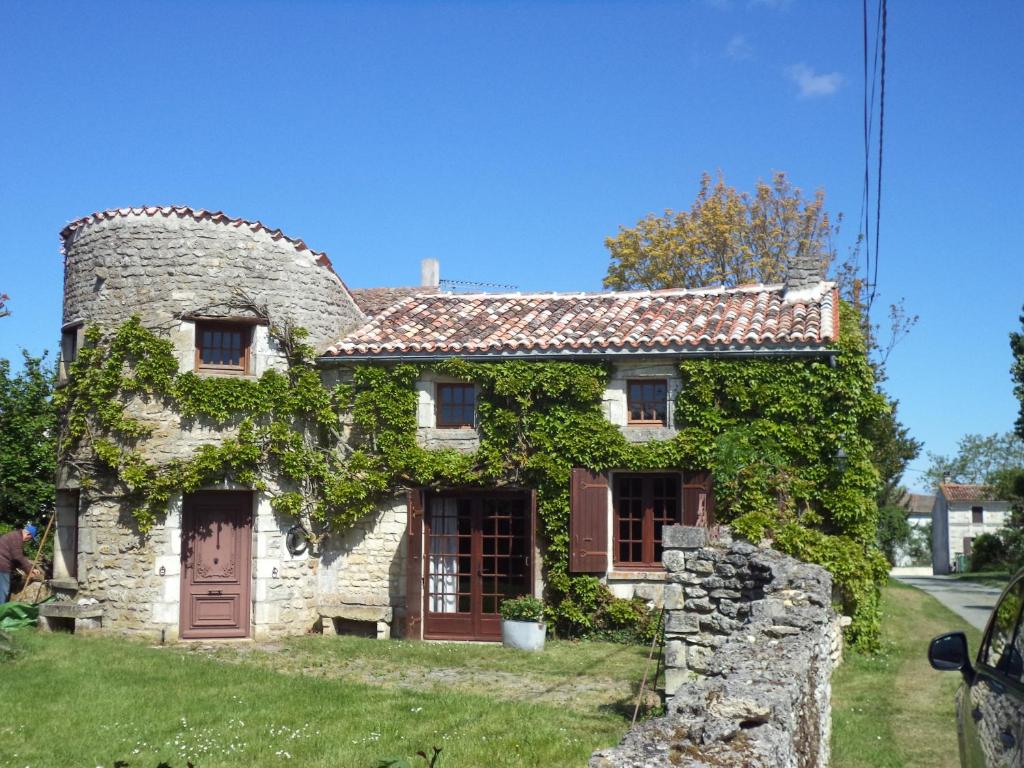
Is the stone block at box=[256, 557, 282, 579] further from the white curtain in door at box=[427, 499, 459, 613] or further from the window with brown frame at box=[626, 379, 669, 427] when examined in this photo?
the window with brown frame at box=[626, 379, 669, 427]

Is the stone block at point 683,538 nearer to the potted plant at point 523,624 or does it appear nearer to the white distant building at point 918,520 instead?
the potted plant at point 523,624

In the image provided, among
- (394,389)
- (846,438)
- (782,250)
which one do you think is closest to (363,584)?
(394,389)

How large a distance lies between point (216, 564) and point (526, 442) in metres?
5.12

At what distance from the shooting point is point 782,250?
104 ft

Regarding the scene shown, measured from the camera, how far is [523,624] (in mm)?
14406

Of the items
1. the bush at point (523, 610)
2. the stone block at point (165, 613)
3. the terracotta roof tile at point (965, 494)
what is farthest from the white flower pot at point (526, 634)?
the terracotta roof tile at point (965, 494)

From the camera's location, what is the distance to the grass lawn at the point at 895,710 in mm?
8594

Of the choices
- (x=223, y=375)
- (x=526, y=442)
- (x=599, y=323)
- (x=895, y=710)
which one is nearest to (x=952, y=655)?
(x=895, y=710)

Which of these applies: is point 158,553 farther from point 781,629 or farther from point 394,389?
point 781,629

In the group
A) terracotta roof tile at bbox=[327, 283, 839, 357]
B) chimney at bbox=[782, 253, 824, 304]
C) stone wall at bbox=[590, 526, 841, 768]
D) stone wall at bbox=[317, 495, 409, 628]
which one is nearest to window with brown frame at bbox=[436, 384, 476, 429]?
terracotta roof tile at bbox=[327, 283, 839, 357]

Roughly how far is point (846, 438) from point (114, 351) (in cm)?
1101

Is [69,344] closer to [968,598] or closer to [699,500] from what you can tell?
[699,500]

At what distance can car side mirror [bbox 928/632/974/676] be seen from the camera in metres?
5.43

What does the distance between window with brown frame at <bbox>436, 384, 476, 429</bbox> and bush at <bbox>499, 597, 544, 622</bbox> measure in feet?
9.83
